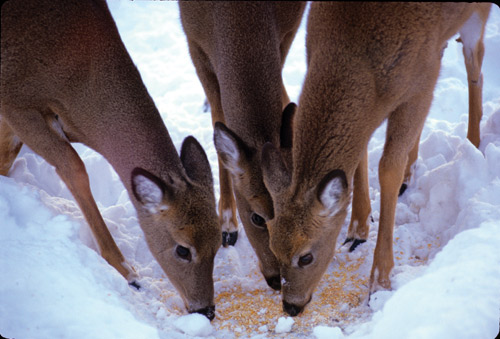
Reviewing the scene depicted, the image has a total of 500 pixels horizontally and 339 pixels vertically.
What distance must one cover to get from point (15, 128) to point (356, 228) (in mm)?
3868

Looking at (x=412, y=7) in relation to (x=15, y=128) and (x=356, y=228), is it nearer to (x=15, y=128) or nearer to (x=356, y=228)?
(x=356, y=228)

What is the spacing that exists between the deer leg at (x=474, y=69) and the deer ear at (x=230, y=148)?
3281 millimetres

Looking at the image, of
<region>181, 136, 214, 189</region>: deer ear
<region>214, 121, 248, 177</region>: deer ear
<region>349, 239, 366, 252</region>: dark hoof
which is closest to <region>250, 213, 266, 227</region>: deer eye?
<region>214, 121, 248, 177</region>: deer ear

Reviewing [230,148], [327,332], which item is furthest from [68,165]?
[327,332]

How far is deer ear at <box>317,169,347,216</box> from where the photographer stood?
427cm

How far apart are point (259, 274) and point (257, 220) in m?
0.72

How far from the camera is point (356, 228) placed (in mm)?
6102

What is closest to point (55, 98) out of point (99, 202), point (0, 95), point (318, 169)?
point (0, 95)

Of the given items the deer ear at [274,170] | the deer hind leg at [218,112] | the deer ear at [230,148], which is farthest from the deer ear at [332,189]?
the deer hind leg at [218,112]

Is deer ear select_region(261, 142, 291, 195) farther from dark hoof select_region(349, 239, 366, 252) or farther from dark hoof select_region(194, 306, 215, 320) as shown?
dark hoof select_region(349, 239, 366, 252)

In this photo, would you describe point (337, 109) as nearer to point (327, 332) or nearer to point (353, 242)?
point (327, 332)

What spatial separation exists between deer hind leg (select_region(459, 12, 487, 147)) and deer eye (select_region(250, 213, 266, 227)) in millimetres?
3134

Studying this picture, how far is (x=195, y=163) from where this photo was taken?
17.1ft

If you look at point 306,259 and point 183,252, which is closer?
point 306,259
